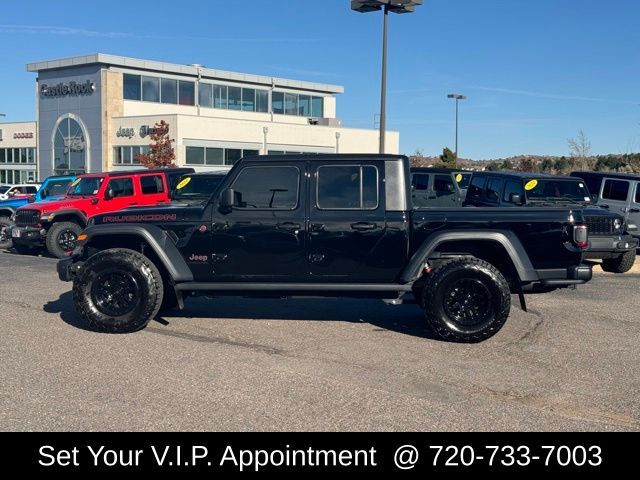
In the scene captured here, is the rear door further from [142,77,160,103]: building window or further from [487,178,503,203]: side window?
[142,77,160,103]: building window

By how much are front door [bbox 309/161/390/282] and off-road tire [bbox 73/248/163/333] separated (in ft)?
5.74

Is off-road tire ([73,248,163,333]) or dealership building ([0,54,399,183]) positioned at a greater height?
dealership building ([0,54,399,183])

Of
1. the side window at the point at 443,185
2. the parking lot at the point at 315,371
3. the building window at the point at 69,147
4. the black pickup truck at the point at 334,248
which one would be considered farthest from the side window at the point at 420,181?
the building window at the point at 69,147

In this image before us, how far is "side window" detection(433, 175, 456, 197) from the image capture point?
19.1 m

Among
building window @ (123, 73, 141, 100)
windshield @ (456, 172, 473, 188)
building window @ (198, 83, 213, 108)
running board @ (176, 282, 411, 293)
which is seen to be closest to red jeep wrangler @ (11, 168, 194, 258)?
running board @ (176, 282, 411, 293)

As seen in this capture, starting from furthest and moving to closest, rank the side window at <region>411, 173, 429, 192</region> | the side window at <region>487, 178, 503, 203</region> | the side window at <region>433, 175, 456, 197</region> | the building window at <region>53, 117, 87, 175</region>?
the building window at <region>53, 117, 87, 175</region>
the side window at <region>411, 173, 429, 192</region>
the side window at <region>433, 175, 456, 197</region>
the side window at <region>487, 178, 503, 203</region>

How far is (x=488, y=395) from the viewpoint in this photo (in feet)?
18.9

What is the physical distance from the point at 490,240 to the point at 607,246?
5728 millimetres

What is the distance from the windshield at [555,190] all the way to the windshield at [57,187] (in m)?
10.8

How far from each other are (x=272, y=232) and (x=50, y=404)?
10.1 feet

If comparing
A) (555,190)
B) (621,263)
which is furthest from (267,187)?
(621,263)

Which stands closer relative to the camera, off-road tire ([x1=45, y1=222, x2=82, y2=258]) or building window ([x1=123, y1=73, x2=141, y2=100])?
off-road tire ([x1=45, y1=222, x2=82, y2=258])

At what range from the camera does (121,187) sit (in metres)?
15.7

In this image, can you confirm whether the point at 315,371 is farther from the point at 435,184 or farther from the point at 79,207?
the point at 435,184
